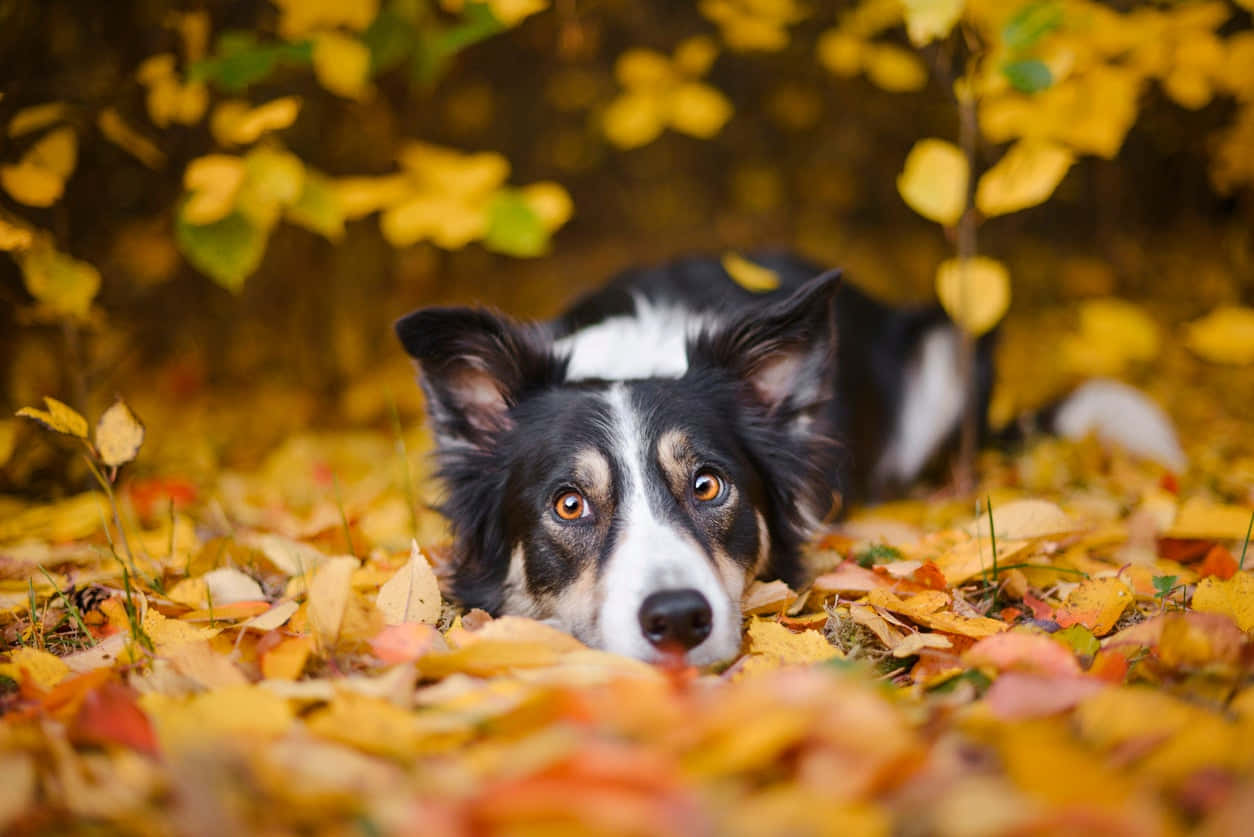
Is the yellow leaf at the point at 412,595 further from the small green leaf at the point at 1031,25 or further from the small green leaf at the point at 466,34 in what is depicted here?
the small green leaf at the point at 1031,25

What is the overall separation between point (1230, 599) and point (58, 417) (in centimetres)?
320

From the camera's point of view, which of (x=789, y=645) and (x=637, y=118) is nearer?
(x=789, y=645)

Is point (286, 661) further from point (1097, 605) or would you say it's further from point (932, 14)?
point (932, 14)

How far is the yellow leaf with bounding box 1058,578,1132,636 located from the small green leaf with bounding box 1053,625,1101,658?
0.50 feet

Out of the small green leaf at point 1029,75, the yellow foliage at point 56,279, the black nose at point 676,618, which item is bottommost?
the black nose at point 676,618

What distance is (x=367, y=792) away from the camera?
1.30 metres

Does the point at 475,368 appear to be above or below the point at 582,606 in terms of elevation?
above

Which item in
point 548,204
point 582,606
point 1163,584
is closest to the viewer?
point 1163,584

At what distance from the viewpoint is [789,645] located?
2131 mm

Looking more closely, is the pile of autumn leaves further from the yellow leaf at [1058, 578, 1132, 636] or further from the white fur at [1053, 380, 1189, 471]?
the white fur at [1053, 380, 1189, 471]

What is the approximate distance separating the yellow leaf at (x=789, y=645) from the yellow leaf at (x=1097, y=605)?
0.66 m

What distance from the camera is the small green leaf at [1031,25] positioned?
271 cm

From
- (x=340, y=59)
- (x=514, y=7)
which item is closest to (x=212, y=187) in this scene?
(x=340, y=59)

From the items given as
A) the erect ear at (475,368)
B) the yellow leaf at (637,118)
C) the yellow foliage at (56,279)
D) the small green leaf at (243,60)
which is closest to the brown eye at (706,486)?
the erect ear at (475,368)
